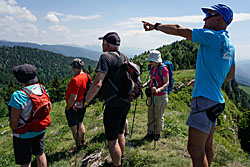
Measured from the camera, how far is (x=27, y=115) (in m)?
3.58

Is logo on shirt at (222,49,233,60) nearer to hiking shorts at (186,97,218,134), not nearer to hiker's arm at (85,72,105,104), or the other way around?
hiking shorts at (186,97,218,134)

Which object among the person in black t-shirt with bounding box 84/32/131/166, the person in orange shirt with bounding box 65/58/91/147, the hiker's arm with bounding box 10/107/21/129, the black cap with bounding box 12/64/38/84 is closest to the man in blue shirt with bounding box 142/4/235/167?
the person in black t-shirt with bounding box 84/32/131/166

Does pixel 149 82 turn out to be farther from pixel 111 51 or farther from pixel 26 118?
pixel 26 118

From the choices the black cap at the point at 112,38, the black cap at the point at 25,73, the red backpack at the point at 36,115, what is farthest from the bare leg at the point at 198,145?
the black cap at the point at 25,73

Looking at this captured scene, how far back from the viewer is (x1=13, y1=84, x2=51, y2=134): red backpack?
3.56 meters

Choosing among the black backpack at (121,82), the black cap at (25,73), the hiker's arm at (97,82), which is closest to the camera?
the hiker's arm at (97,82)

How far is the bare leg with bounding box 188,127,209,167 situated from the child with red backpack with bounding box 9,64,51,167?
9.19 ft

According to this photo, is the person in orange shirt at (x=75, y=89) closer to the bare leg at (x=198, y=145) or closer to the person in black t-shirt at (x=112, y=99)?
the person in black t-shirt at (x=112, y=99)

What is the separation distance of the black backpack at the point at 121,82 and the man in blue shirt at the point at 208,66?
1.06 m

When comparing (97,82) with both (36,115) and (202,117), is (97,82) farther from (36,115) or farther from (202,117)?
(202,117)

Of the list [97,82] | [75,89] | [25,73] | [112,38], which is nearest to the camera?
[97,82]

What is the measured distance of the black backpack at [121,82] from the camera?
350 cm

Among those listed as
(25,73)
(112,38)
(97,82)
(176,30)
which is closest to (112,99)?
(97,82)

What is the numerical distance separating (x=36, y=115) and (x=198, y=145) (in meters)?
2.96
